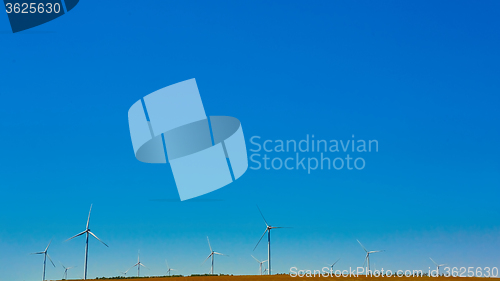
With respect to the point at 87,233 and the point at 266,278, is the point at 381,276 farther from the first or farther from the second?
the point at 87,233

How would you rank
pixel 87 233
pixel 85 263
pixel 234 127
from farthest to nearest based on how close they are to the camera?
1. pixel 87 233
2. pixel 85 263
3. pixel 234 127

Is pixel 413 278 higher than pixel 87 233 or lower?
lower

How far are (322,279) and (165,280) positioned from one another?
2349 cm

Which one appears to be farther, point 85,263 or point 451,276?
point 85,263

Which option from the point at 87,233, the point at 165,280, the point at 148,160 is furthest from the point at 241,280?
the point at 87,233

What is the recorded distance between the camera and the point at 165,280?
257 feet

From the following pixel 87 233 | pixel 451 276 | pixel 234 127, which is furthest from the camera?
pixel 87 233

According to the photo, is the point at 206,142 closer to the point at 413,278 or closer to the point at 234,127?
the point at 234,127

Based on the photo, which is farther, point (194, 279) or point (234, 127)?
point (234, 127)

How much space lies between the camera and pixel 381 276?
8562 cm

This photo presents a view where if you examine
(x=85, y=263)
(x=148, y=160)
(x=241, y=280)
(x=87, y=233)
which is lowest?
(x=241, y=280)

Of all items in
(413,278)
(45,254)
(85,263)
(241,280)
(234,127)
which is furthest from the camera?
(45,254)

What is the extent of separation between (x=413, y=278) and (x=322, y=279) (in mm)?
15345

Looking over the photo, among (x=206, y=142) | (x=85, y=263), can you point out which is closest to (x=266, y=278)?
(x=206, y=142)
